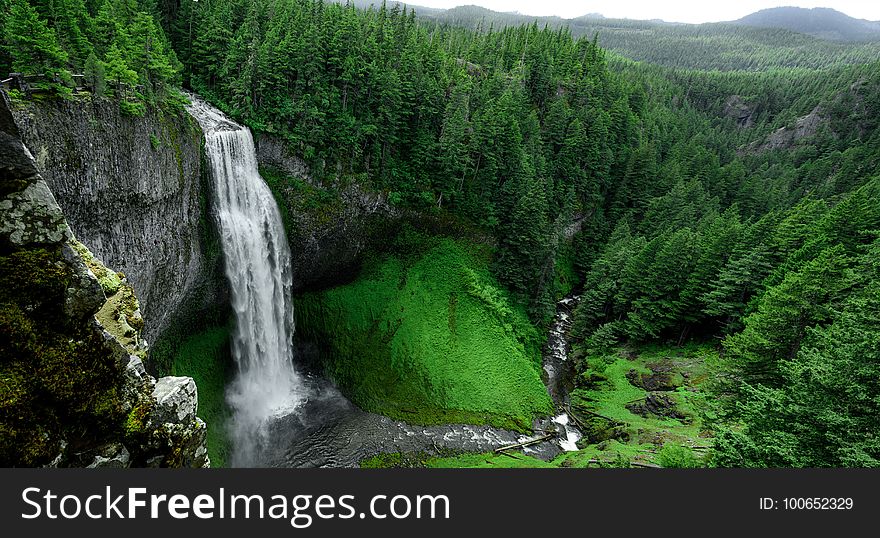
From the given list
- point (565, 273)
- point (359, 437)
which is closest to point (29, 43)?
point (359, 437)

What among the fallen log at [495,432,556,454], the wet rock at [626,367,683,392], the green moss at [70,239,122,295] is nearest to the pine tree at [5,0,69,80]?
the green moss at [70,239,122,295]

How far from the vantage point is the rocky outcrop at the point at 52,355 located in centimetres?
732

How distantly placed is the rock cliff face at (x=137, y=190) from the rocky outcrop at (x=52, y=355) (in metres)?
16.1

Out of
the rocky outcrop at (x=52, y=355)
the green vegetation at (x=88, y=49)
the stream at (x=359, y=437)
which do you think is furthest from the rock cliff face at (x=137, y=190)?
the rocky outcrop at (x=52, y=355)

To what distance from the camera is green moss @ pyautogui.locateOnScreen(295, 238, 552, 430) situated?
37531mm

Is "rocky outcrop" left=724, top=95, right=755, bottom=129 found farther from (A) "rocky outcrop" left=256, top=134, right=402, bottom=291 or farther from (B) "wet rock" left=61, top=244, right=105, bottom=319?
(B) "wet rock" left=61, top=244, right=105, bottom=319

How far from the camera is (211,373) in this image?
114 ft

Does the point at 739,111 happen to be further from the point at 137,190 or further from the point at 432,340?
the point at 137,190

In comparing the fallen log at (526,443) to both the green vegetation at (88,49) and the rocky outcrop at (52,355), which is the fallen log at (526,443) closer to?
the rocky outcrop at (52,355)

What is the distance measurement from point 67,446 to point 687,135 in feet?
454

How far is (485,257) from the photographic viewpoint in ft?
165

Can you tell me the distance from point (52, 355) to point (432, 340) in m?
34.8

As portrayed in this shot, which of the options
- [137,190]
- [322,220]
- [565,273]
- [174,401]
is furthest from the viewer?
[565,273]

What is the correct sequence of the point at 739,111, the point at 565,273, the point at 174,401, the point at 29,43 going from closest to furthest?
the point at 174,401, the point at 29,43, the point at 565,273, the point at 739,111
